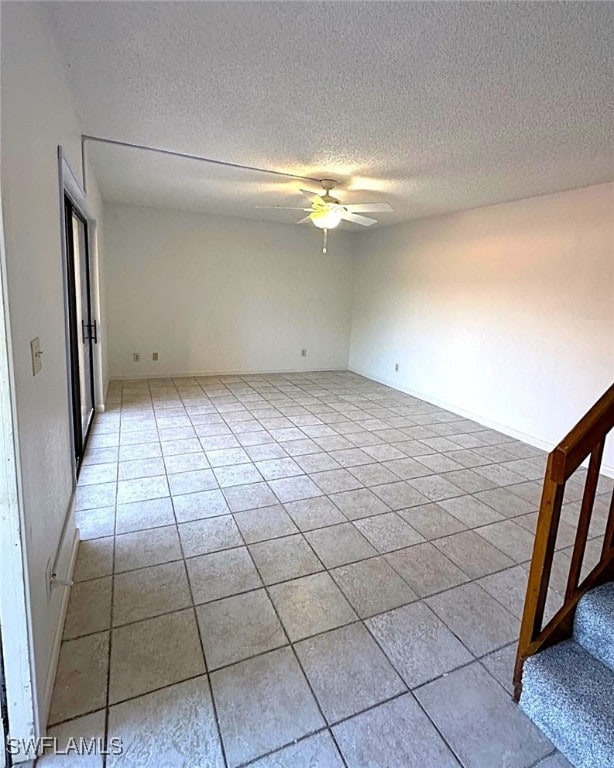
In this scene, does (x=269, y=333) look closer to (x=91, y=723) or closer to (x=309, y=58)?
(x=309, y=58)

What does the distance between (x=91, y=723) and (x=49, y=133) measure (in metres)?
2.28

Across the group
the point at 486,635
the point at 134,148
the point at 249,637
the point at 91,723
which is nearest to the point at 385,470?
the point at 486,635

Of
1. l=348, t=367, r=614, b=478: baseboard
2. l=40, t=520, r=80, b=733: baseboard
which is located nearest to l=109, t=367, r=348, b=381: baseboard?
l=348, t=367, r=614, b=478: baseboard

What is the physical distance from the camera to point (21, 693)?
126cm

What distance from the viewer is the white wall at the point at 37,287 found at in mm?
1244

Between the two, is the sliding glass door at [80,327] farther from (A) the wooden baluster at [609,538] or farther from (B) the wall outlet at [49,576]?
(A) the wooden baluster at [609,538]

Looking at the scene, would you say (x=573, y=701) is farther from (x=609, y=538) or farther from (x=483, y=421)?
(x=483, y=421)

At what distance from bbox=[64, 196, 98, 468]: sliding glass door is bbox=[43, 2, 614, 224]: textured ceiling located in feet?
2.32

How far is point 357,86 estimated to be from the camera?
6.95ft

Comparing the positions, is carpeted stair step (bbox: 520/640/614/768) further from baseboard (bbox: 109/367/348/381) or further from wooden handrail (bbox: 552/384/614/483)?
baseboard (bbox: 109/367/348/381)

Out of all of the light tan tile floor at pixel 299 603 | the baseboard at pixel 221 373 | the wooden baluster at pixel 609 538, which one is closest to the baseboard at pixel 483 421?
the light tan tile floor at pixel 299 603

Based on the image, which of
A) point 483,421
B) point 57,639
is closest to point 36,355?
point 57,639

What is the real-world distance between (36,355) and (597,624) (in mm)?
2181

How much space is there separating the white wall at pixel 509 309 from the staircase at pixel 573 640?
2474mm
